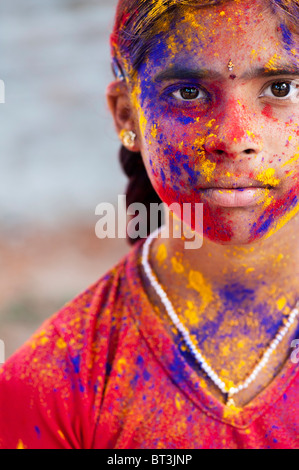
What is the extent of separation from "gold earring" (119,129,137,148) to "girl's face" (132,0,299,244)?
0.20 m

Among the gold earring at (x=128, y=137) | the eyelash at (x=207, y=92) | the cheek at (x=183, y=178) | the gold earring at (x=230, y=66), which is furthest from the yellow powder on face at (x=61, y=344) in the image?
the gold earring at (x=230, y=66)

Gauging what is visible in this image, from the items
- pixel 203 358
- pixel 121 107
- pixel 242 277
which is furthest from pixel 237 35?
pixel 203 358

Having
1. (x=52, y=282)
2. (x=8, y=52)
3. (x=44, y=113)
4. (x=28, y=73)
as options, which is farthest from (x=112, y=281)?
(x=8, y=52)

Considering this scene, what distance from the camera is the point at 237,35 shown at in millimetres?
1262

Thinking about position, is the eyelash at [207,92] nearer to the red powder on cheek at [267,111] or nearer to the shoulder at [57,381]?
the red powder on cheek at [267,111]

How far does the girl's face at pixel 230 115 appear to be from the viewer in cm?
126

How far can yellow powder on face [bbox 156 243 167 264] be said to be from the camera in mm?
1612

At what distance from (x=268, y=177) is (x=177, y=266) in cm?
38

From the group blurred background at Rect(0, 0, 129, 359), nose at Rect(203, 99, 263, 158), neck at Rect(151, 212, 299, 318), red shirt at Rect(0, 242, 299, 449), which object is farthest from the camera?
blurred background at Rect(0, 0, 129, 359)

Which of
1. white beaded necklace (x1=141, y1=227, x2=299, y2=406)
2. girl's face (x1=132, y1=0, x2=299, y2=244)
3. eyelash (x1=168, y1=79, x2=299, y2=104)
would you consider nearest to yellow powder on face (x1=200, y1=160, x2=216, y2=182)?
girl's face (x1=132, y1=0, x2=299, y2=244)

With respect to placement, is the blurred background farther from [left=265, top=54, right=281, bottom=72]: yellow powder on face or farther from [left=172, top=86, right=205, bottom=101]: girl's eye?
[left=265, top=54, right=281, bottom=72]: yellow powder on face

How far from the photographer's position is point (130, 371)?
148 centimetres

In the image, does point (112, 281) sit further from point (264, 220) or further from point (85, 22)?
point (85, 22)

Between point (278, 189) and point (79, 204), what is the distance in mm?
3141
